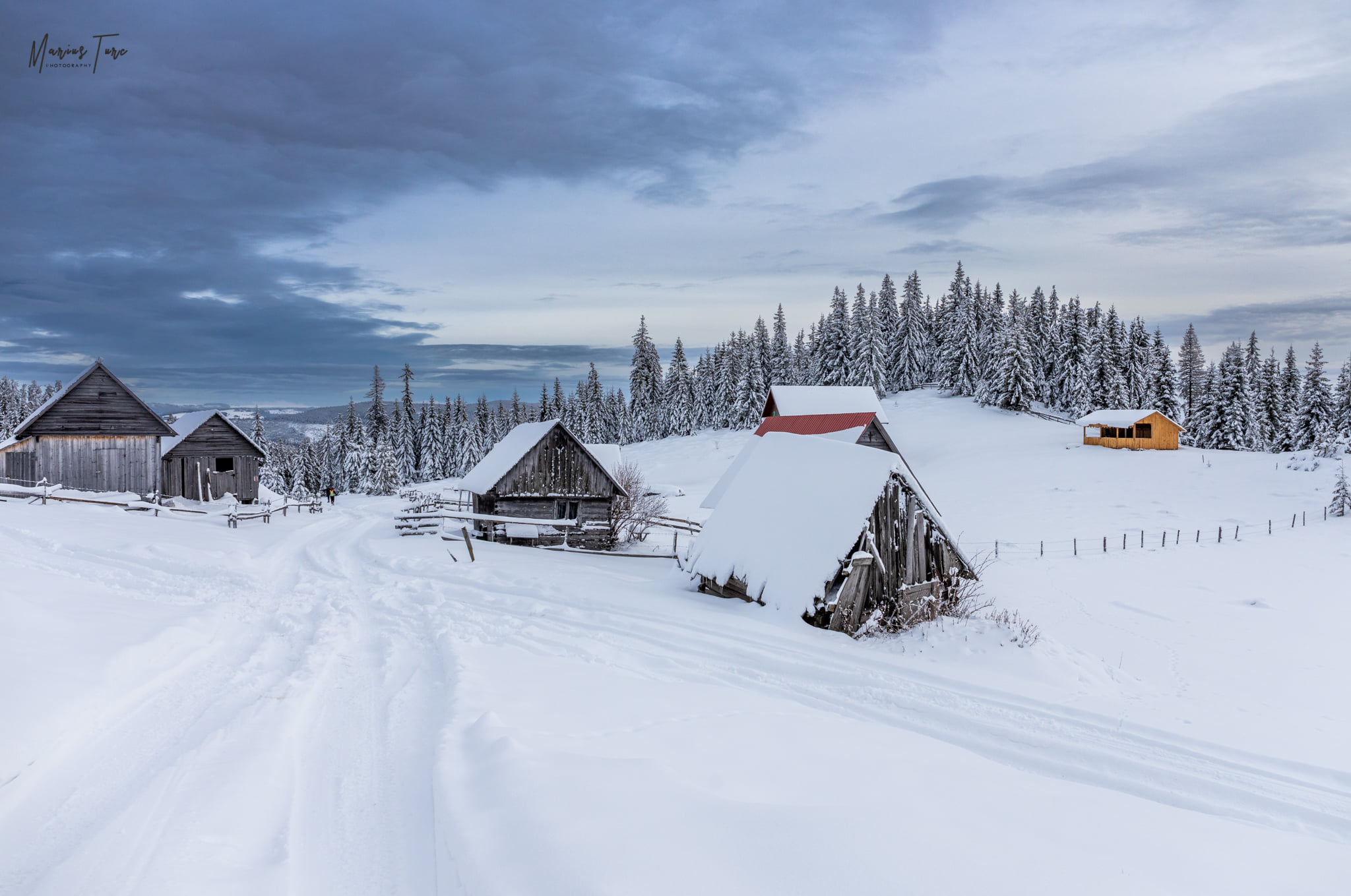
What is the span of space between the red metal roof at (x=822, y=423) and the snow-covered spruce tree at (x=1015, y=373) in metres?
38.6

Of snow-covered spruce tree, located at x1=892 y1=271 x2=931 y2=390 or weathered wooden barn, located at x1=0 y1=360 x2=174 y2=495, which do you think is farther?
snow-covered spruce tree, located at x1=892 y1=271 x2=931 y2=390

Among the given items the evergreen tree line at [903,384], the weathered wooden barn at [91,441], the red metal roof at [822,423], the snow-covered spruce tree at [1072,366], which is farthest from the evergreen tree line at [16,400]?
the snow-covered spruce tree at [1072,366]

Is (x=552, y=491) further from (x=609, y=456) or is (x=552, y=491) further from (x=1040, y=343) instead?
(x=1040, y=343)

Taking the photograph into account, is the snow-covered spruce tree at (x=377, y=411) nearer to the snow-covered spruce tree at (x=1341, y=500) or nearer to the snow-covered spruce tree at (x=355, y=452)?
the snow-covered spruce tree at (x=355, y=452)

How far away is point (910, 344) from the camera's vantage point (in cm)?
8625

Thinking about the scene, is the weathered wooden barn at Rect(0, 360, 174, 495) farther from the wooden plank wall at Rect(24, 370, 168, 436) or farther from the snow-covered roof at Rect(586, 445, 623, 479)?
the snow-covered roof at Rect(586, 445, 623, 479)

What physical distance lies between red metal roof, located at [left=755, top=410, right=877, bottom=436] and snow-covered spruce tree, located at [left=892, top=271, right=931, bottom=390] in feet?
167

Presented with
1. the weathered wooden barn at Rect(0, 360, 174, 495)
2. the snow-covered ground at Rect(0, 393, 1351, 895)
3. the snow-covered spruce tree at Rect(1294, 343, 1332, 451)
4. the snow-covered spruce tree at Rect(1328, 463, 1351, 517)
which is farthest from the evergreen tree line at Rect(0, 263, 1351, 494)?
the snow-covered ground at Rect(0, 393, 1351, 895)

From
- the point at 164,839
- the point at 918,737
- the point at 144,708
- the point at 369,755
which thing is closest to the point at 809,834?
the point at 918,737

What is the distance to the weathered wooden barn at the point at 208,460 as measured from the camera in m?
38.0

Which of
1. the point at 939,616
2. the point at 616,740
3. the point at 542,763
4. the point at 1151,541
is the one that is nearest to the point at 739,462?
the point at 939,616

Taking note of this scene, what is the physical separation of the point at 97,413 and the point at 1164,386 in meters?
86.4

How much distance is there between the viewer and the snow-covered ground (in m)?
4.79

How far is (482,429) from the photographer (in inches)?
3738
